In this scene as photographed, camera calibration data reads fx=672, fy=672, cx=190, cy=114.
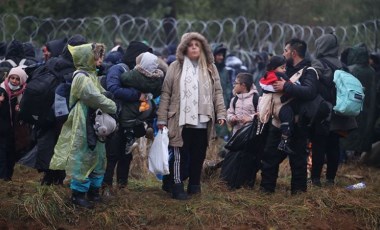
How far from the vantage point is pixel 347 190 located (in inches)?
309

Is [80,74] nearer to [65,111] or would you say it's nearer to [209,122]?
[65,111]

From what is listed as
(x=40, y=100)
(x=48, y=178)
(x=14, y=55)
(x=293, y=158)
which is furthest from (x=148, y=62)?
(x=14, y=55)

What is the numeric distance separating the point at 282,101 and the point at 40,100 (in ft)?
8.45

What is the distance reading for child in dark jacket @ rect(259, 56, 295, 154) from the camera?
712 centimetres

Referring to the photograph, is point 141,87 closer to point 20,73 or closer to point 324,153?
point 20,73

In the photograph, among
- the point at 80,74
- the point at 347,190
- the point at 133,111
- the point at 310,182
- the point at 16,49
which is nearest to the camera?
the point at 80,74

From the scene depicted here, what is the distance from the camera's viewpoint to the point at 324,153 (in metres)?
8.29

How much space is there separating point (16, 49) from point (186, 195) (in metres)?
3.83

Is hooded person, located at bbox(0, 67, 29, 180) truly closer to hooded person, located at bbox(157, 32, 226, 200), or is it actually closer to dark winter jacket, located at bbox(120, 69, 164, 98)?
dark winter jacket, located at bbox(120, 69, 164, 98)

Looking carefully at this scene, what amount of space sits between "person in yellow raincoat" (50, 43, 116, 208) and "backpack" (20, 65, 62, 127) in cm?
59

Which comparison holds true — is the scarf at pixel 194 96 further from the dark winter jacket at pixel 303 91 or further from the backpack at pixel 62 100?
the backpack at pixel 62 100

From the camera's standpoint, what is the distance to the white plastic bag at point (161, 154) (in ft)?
22.3

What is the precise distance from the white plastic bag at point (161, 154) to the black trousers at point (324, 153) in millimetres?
2253

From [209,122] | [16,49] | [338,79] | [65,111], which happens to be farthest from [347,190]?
[16,49]
